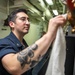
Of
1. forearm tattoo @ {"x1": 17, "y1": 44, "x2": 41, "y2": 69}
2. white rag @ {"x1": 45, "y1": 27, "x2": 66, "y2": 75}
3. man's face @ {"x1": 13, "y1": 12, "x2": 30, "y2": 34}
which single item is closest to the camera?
white rag @ {"x1": 45, "y1": 27, "x2": 66, "y2": 75}

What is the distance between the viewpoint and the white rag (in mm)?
917

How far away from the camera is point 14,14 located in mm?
1580

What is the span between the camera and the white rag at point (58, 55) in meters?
0.92

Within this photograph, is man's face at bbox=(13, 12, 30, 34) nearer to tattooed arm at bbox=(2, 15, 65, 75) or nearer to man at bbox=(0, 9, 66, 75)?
man at bbox=(0, 9, 66, 75)

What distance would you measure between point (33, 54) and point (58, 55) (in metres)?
0.16

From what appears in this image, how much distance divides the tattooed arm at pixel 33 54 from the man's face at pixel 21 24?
473 mm

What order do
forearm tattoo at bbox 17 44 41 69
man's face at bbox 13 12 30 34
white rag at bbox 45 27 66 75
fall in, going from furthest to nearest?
man's face at bbox 13 12 30 34, forearm tattoo at bbox 17 44 41 69, white rag at bbox 45 27 66 75

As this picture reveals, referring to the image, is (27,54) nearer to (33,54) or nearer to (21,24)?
(33,54)

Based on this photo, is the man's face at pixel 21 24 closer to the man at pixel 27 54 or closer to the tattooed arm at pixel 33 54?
the man at pixel 27 54

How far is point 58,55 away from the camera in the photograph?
0.93 m

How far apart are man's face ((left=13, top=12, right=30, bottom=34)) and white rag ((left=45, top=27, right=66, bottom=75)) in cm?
A: 61

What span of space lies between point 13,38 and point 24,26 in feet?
0.74

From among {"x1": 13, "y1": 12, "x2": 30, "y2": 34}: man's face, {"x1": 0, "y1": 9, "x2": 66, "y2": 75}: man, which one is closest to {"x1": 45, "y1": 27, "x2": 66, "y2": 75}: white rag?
{"x1": 0, "y1": 9, "x2": 66, "y2": 75}: man

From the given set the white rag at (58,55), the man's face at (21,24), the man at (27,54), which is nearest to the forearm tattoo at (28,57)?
the man at (27,54)
